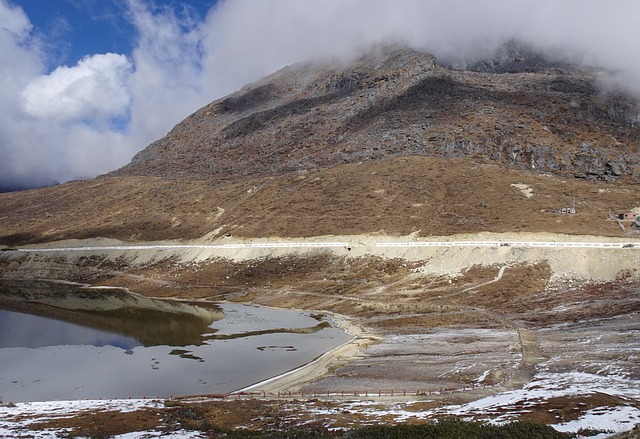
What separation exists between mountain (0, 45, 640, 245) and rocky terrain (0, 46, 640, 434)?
710 mm

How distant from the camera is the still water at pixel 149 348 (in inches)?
1662

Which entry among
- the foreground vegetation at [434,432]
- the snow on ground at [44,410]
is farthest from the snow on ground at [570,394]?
the snow on ground at [44,410]

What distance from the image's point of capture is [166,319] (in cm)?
7288

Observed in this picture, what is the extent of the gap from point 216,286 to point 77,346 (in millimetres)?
42408

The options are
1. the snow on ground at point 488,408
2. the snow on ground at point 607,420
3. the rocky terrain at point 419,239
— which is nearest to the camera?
the snow on ground at point 607,420

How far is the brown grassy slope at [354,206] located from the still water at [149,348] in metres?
40.8

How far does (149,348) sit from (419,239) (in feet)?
192

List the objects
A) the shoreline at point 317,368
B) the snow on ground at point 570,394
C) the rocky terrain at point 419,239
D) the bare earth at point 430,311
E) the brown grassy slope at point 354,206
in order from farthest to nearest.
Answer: the brown grassy slope at point 354,206, the shoreline at point 317,368, the rocky terrain at point 419,239, the bare earth at point 430,311, the snow on ground at point 570,394

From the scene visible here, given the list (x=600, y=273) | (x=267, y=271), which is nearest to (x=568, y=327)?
(x=600, y=273)

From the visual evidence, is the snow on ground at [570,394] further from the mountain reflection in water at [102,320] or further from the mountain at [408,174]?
the mountain at [408,174]

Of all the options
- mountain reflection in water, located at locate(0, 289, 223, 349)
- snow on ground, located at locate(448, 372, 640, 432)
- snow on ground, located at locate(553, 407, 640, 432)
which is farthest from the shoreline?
snow on ground, located at locate(553, 407, 640, 432)

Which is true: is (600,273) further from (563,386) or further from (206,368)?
(206,368)

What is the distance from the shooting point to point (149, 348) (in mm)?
54594

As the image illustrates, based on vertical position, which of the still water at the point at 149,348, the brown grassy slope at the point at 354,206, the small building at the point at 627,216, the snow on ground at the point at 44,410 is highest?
the brown grassy slope at the point at 354,206
